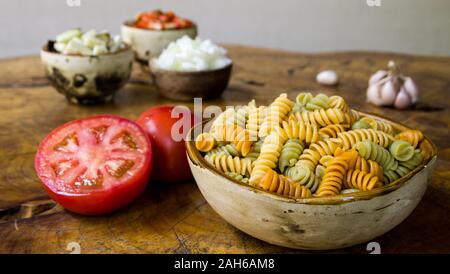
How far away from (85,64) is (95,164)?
0.68 meters

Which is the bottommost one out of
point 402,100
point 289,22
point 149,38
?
point 289,22

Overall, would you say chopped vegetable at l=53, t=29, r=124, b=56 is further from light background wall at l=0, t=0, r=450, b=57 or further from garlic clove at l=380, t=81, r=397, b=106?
light background wall at l=0, t=0, r=450, b=57

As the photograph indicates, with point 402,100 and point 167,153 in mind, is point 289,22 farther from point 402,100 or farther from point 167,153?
point 167,153

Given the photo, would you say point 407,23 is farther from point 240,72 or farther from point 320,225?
point 320,225

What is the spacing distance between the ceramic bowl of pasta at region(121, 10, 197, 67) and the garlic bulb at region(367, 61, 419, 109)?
2.51ft

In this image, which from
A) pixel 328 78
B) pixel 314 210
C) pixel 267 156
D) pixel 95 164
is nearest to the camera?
pixel 314 210

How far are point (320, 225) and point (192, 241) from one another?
266 millimetres

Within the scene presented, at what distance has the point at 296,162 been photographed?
2.96ft

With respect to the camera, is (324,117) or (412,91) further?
(412,91)

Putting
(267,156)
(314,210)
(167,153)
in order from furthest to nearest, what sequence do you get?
1. (167,153)
2. (267,156)
3. (314,210)

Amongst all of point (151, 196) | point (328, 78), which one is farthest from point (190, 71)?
point (151, 196)

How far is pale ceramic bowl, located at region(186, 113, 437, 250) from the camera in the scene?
0.78 metres

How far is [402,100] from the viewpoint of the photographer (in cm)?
167

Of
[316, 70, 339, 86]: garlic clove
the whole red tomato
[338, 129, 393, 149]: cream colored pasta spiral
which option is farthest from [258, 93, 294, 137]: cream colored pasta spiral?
[316, 70, 339, 86]: garlic clove
